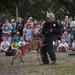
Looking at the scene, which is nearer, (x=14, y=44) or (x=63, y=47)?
(x=63, y=47)

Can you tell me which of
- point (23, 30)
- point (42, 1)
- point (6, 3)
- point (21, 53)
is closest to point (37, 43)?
point (21, 53)

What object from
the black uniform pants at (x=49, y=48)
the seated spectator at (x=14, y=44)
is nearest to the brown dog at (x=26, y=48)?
the black uniform pants at (x=49, y=48)

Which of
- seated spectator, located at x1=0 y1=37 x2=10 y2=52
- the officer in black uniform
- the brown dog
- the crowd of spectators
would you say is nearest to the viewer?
the officer in black uniform

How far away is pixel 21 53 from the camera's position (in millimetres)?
12812

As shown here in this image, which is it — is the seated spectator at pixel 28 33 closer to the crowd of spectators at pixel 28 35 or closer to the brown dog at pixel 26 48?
the crowd of spectators at pixel 28 35

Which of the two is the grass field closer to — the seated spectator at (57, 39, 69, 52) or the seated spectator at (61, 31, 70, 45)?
the seated spectator at (57, 39, 69, 52)

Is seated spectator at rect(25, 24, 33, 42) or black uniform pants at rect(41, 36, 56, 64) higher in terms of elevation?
seated spectator at rect(25, 24, 33, 42)

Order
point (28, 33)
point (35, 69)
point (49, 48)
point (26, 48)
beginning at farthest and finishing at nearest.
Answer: point (28, 33) < point (26, 48) < point (49, 48) < point (35, 69)

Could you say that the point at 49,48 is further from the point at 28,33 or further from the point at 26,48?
the point at 28,33

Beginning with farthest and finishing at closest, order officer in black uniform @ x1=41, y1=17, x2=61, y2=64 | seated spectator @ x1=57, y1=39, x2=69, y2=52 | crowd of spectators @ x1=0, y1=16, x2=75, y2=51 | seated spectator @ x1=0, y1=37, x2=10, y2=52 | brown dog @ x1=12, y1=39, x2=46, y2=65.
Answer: seated spectator @ x1=0, y1=37, x2=10, y2=52 < crowd of spectators @ x1=0, y1=16, x2=75, y2=51 < seated spectator @ x1=57, y1=39, x2=69, y2=52 < brown dog @ x1=12, y1=39, x2=46, y2=65 < officer in black uniform @ x1=41, y1=17, x2=61, y2=64

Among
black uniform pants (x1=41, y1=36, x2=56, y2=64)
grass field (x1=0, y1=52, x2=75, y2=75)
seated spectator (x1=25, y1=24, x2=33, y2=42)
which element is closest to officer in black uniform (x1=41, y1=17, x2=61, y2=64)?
black uniform pants (x1=41, y1=36, x2=56, y2=64)

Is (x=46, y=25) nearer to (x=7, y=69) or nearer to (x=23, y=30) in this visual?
(x=7, y=69)

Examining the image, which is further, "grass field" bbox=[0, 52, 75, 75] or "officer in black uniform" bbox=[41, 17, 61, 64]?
"officer in black uniform" bbox=[41, 17, 61, 64]

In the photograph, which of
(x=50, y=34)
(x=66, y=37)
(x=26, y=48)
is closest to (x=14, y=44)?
(x=66, y=37)
